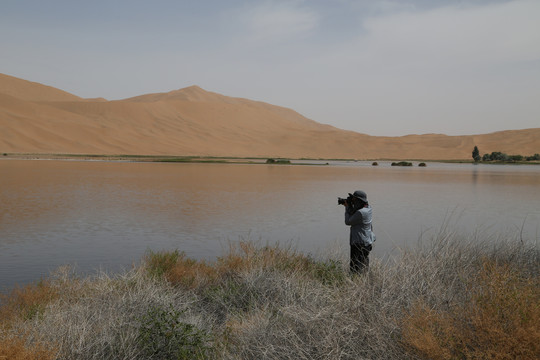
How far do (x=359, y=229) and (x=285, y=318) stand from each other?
2591 mm

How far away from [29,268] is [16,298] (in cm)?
260

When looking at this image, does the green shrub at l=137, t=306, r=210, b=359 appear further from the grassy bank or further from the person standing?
the person standing

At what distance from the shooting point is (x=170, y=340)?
4699 mm

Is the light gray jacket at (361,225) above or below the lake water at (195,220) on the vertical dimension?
above

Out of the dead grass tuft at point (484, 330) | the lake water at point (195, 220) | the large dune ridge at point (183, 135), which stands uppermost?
the large dune ridge at point (183, 135)

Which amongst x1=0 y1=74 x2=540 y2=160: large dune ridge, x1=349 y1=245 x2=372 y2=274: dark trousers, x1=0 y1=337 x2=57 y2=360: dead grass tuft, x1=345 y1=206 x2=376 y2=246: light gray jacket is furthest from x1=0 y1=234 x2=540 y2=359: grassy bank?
x1=0 y1=74 x2=540 y2=160: large dune ridge

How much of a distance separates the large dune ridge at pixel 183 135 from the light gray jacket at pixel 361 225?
81300mm

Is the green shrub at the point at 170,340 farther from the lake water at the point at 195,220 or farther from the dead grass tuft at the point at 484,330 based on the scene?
the lake water at the point at 195,220

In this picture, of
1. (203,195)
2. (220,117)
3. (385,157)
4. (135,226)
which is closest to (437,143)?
(385,157)

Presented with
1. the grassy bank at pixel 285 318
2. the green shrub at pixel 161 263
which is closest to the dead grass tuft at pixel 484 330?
the grassy bank at pixel 285 318

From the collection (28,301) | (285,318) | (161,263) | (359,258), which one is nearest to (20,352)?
(285,318)

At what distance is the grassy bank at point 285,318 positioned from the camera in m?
3.54

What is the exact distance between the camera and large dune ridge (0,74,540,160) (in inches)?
3556

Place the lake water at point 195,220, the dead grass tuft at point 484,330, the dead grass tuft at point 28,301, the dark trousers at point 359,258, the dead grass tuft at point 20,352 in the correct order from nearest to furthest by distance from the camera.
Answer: the dead grass tuft at point 484,330 → the dead grass tuft at point 20,352 → the dead grass tuft at point 28,301 → the dark trousers at point 359,258 → the lake water at point 195,220
